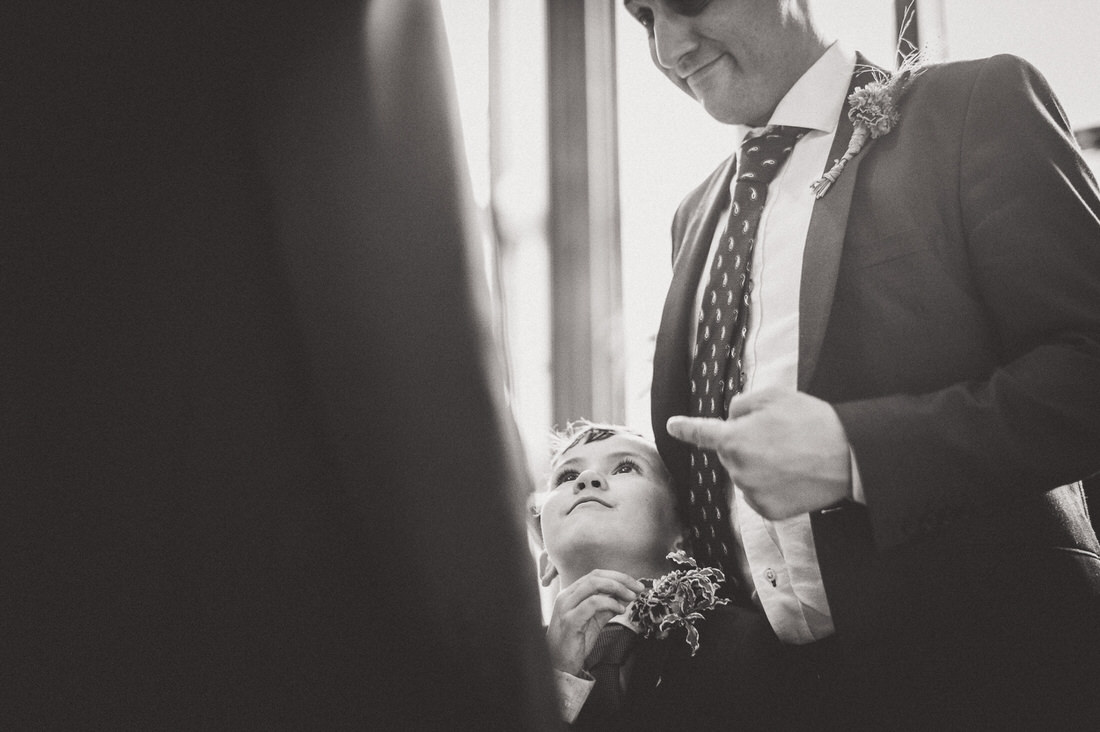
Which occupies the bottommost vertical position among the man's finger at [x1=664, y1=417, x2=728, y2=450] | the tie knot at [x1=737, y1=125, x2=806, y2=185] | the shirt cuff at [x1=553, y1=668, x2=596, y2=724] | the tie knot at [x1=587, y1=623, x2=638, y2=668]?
the shirt cuff at [x1=553, y1=668, x2=596, y2=724]

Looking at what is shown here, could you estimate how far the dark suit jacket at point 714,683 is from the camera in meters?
1.14

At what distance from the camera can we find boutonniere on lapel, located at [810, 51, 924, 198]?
1205 millimetres

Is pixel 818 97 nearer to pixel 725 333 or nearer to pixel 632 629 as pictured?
pixel 725 333

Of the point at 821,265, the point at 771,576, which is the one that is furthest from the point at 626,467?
the point at 821,265

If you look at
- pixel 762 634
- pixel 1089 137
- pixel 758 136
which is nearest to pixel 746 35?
pixel 758 136

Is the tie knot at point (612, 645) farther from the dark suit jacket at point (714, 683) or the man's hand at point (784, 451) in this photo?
the man's hand at point (784, 451)

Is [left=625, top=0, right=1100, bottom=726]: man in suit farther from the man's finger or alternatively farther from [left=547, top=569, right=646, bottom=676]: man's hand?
[left=547, top=569, right=646, bottom=676]: man's hand

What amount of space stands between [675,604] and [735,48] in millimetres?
880

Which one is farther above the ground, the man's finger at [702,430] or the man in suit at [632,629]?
the man's finger at [702,430]

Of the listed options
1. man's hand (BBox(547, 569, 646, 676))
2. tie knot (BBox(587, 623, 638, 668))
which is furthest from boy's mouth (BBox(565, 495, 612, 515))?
tie knot (BBox(587, 623, 638, 668))

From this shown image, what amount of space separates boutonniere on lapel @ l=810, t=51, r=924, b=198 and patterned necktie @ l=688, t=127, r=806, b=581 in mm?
144

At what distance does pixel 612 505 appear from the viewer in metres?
1.42

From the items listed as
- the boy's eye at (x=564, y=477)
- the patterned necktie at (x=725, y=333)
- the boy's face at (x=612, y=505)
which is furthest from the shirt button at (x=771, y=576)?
the boy's eye at (x=564, y=477)

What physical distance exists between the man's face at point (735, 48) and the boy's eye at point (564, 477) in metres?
0.68
